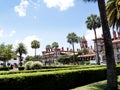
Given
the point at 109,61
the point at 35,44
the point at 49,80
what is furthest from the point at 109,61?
the point at 35,44

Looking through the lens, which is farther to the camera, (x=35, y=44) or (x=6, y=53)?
(x=35, y=44)

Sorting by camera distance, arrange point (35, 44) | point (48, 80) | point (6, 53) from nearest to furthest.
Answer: point (48, 80) < point (6, 53) < point (35, 44)

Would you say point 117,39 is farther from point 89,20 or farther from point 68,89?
point 68,89

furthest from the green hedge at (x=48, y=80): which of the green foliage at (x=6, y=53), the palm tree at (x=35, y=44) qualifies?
the palm tree at (x=35, y=44)

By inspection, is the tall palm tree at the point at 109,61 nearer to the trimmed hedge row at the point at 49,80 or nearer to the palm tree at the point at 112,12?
the trimmed hedge row at the point at 49,80

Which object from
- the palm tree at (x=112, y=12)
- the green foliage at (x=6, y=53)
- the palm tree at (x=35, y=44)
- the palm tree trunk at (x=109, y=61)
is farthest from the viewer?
the palm tree at (x=35, y=44)

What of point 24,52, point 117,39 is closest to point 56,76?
point 24,52

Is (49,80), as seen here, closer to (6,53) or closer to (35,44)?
(6,53)

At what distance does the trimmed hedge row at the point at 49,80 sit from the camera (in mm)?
14461

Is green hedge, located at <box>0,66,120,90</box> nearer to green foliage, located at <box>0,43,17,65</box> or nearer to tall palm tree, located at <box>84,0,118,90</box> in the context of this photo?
tall palm tree, located at <box>84,0,118,90</box>

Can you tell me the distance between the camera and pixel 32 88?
15.7m

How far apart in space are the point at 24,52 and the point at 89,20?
33.1 meters

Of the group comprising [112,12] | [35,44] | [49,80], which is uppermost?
[35,44]

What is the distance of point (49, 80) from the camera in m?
17.2
